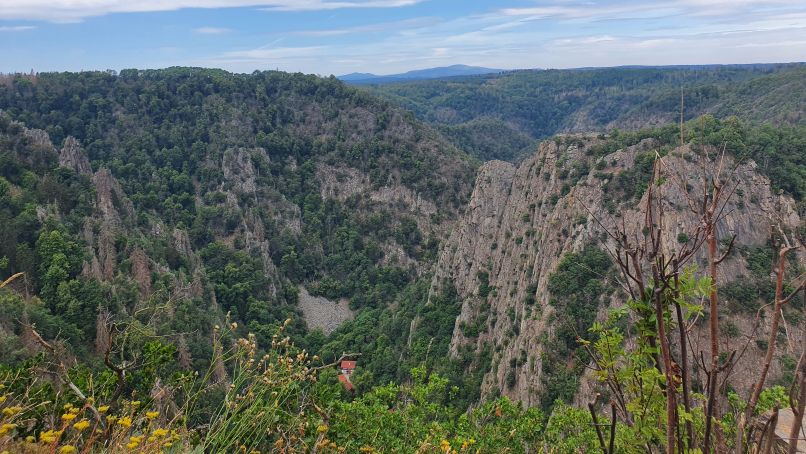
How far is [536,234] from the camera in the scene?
127ft

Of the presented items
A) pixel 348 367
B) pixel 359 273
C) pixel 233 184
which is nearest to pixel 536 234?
pixel 348 367

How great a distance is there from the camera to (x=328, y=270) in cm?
7669

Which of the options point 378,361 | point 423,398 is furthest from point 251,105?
point 423,398

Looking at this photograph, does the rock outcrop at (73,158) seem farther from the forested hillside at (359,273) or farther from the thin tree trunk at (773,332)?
the thin tree trunk at (773,332)

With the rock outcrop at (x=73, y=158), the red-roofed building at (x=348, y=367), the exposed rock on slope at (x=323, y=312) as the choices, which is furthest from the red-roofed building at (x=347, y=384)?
the rock outcrop at (x=73, y=158)

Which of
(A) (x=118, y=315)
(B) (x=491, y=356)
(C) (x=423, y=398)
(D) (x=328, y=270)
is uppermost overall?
(C) (x=423, y=398)

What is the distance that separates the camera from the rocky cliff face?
28.8 m

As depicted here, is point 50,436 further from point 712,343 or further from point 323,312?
point 323,312

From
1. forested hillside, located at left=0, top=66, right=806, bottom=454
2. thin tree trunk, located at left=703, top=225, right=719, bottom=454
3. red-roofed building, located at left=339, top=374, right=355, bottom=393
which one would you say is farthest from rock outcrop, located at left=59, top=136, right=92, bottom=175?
thin tree trunk, located at left=703, top=225, right=719, bottom=454

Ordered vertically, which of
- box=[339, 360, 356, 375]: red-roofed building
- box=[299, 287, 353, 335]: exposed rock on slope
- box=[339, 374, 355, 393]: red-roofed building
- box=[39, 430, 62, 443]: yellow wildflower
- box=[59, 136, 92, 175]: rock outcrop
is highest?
box=[39, 430, 62, 443]: yellow wildflower

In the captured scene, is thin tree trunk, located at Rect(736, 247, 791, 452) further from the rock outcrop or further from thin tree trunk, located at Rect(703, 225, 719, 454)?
the rock outcrop

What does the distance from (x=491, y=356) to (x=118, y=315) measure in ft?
79.7

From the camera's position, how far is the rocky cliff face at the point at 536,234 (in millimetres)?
28797

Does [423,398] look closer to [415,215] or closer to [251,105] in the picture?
[415,215]
